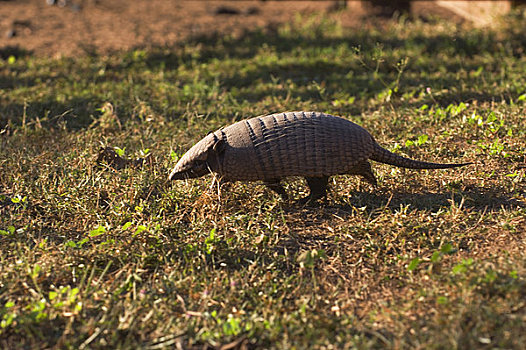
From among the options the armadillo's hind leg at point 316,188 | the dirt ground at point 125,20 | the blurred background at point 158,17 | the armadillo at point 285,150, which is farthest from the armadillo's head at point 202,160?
the blurred background at point 158,17

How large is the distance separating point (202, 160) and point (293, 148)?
0.67 metres

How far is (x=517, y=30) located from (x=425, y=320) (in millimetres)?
6387

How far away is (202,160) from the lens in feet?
Result: 13.2

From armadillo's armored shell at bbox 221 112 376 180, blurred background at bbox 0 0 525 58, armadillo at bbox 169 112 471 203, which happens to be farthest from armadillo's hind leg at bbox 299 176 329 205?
blurred background at bbox 0 0 525 58

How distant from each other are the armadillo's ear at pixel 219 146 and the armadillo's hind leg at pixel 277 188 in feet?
1.39

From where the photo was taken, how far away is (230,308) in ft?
10.2

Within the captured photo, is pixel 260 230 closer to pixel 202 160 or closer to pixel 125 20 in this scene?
pixel 202 160

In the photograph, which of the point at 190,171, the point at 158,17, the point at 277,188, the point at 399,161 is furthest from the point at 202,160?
the point at 158,17

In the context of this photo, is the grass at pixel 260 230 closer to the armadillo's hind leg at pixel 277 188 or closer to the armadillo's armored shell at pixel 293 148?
the armadillo's hind leg at pixel 277 188

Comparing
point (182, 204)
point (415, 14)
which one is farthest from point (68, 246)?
point (415, 14)

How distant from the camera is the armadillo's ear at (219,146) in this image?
3.91m

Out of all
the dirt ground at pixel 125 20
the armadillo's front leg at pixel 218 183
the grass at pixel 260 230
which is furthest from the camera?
the dirt ground at pixel 125 20

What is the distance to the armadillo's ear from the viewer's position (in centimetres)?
391

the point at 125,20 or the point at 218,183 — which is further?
the point at 125,20
